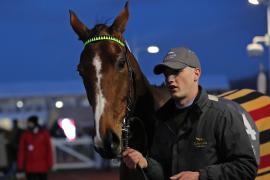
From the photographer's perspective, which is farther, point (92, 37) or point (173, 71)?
point (92, 37)

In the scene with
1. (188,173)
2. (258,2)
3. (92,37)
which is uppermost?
(258,2)

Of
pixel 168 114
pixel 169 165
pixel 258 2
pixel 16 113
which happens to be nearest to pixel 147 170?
pixel 169 165

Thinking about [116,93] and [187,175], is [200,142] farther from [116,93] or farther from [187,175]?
[116,93]

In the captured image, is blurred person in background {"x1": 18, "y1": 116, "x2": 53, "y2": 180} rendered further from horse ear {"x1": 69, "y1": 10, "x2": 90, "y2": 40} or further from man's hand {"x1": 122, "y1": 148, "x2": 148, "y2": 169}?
man's hand {"x1": 122, "y1": 148, "x2": 148, "y2": 169}

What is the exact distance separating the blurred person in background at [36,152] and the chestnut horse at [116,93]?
7.29 m

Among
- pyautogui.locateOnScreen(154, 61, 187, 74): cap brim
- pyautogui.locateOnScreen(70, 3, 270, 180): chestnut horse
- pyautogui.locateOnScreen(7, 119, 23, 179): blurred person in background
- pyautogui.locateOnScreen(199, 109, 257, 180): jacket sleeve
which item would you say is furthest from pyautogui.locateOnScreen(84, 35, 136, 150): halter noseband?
pyautogui.locateOnScreen(7, 119, 23, 179): blurred person in background

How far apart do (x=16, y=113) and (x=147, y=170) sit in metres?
46.9

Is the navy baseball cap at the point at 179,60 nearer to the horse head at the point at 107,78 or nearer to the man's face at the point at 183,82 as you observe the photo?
the man's face at the point at 183,82

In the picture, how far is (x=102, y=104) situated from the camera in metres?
4.02

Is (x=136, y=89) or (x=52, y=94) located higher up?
(x=52, y=94)

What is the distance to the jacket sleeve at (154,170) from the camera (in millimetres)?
3602

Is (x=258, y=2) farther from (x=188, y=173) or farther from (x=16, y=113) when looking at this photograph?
(x=16, y=113)

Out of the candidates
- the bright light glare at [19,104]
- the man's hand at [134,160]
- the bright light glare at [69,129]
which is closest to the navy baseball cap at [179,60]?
the man's hand at [134,160]

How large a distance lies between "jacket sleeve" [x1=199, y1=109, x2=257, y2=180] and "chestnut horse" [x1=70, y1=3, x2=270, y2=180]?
0.80 meters
